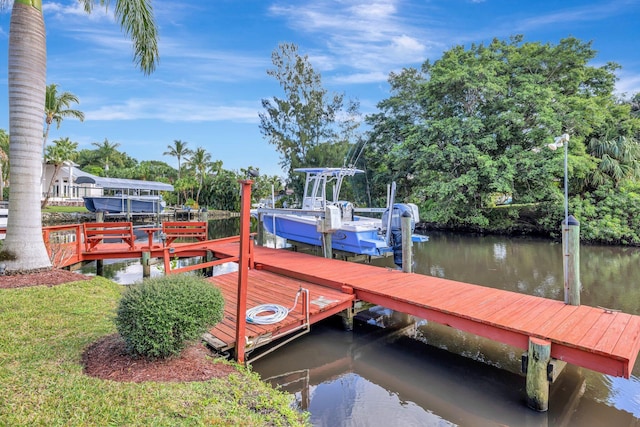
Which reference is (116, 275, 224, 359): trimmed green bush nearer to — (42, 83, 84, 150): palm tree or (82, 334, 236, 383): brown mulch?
(82, 334, 236, 383): brown mulch

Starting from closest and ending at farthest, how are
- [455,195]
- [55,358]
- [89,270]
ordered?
1. [55,358]
2. [89,270]
3. [455,195]

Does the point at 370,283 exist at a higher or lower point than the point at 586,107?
lower

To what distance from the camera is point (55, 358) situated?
3.10 metres

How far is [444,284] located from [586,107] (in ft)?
50.9

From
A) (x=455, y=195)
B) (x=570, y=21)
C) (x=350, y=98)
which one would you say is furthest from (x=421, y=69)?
(x=455, y=195)

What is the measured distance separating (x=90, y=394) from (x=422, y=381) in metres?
3.55

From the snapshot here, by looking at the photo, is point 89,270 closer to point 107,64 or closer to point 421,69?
point 107,64

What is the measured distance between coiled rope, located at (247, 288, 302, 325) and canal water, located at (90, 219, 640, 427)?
25.8 inches

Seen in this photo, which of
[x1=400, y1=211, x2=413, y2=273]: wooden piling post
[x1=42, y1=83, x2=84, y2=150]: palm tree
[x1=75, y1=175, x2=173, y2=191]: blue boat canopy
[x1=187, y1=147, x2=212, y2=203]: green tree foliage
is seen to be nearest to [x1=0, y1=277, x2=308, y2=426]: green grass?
[x1=400, y1=211, x2=413, y2=273]: wooden piling post

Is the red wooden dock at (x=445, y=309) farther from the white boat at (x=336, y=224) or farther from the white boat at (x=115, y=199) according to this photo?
the white boat at (x=115, y=199)

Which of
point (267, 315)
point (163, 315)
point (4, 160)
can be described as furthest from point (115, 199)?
point (163, 315)

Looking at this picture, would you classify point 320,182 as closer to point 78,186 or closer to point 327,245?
point 327,245

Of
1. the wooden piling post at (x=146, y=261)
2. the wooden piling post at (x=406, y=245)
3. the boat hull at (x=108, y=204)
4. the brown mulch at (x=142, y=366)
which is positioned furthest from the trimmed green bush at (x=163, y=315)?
the boat hull at (x=108, y=204)

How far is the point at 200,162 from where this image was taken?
127ft
